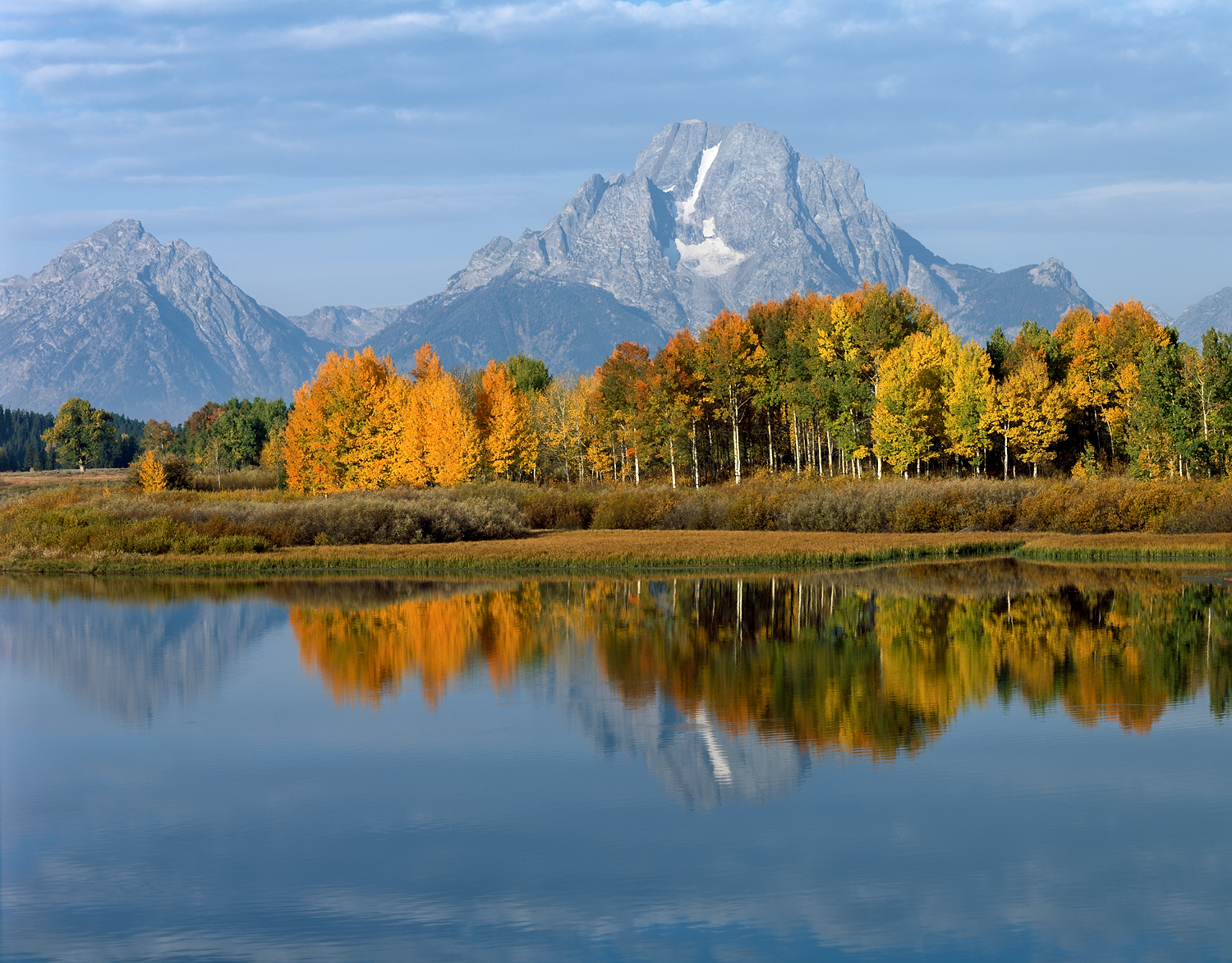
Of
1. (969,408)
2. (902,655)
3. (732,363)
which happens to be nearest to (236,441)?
(732,363)

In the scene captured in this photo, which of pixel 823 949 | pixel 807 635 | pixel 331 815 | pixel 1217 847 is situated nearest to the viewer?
pixel 823 949

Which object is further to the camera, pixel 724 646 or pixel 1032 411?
pixel 1032 411

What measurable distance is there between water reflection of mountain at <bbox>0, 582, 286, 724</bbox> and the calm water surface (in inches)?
6.7

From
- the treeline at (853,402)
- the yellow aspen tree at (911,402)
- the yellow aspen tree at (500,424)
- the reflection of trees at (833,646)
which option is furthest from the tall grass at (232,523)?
the yellow aspen tree at (911,402)

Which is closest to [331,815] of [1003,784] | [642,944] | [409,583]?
[642,944]

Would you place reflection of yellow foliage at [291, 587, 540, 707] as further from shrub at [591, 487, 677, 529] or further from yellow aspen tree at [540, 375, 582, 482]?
yellow aspen tree at [540, 375, 582, 482]

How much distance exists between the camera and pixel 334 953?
31.4 ft

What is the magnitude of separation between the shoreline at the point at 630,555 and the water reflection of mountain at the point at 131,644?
30.7ft

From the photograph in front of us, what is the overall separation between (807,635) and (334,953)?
17.5m

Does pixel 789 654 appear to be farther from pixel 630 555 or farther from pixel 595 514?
pixel 595 514

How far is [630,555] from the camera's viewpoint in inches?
1716

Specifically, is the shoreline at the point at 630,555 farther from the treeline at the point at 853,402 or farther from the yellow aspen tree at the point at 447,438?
the yellow aspen tree at the point at 447,438

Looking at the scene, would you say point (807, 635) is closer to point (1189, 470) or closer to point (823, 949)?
point (823, 949)

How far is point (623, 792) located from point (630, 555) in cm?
2953
